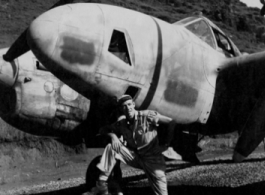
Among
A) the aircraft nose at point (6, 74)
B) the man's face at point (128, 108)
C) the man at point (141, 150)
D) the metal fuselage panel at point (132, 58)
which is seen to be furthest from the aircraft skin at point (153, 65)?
the man at point (141, 150)

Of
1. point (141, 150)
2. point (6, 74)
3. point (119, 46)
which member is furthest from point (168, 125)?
point (6, 74)

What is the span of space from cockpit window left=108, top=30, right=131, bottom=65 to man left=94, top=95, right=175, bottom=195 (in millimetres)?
740

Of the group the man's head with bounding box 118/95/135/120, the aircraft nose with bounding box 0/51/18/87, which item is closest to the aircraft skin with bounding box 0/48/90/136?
the aircraft nose with bounding box 0/51/18/87

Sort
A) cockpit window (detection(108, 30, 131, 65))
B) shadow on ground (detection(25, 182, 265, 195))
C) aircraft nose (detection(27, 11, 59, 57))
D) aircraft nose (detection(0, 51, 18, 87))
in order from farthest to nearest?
aircraft nose (detection(0, 51, 18, 87))
shadow on ground (detection(25, 182, 265, 195))
cockpit window (detection(108, 30, 131, 65))
aircraft nose (detection(27, 11, 59, 57))

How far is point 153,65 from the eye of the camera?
7449 mm

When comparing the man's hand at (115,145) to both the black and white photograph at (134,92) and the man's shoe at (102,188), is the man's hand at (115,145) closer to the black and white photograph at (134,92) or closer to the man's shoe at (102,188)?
the black and white photograph at (134,92)

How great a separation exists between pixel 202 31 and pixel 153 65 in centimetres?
235

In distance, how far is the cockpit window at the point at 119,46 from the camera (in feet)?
23.5

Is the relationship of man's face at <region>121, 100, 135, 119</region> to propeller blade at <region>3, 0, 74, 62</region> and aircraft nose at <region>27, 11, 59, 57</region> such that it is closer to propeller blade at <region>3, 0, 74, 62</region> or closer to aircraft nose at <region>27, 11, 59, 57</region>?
aircraft nose at <region>27, 11, 59, 57</region>

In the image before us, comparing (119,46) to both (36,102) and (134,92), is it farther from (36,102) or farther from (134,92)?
(36,102)

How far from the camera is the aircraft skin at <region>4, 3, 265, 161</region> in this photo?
680 cm

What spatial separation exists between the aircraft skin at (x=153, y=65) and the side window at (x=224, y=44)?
0.58m

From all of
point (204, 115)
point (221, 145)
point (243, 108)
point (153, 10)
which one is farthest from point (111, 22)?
point (153, 10)

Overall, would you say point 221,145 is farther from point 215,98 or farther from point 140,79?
point 140,79
